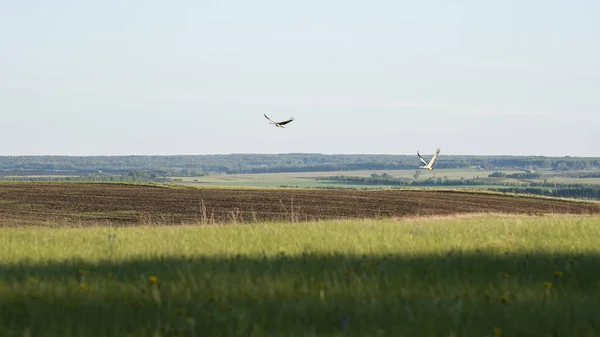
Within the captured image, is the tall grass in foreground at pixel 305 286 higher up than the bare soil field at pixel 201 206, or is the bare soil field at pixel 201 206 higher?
the tall grass in foreground at pixel 305 286

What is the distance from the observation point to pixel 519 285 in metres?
8.98

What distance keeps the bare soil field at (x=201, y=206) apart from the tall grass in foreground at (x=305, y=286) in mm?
25181

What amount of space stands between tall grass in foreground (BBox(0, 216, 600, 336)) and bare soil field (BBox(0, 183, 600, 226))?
2518 cm

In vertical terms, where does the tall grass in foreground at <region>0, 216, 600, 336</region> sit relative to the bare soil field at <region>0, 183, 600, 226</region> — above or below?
above

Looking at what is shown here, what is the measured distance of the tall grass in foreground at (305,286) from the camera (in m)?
7.04

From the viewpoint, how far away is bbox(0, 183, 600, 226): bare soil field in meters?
42.3

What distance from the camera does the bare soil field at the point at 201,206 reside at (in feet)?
139

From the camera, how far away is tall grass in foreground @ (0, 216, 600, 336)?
7.04 meters

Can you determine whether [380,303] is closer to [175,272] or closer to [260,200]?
[175,272]

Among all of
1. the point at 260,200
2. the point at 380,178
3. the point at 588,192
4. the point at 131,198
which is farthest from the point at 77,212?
the point at 380,178

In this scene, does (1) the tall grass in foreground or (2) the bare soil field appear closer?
(1) the tall grass in foreground

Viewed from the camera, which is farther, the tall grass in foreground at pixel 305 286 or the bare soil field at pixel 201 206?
the bare soil field at pixel 201 206

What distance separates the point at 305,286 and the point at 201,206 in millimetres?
41714

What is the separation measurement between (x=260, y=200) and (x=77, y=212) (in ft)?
46.6
